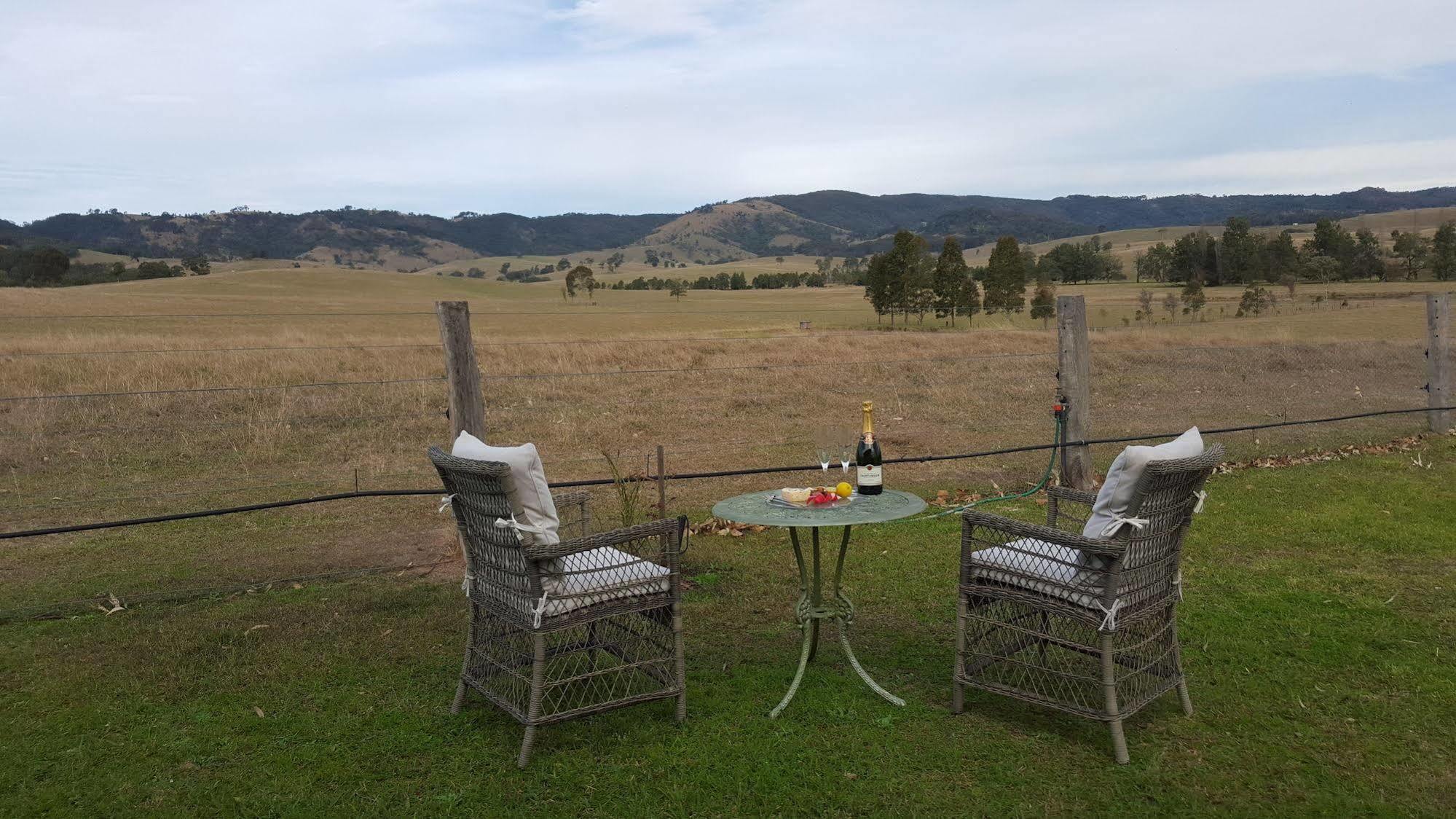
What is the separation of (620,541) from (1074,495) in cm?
224

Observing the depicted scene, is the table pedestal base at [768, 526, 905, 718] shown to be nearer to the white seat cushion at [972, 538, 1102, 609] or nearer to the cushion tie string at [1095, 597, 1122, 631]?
the white seat cushion at [972, 538, 1102, 609]

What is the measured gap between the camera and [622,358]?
1853cm

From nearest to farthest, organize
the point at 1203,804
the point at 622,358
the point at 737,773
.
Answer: the point at 1203,804
the point at 737,773
the point at 622,358

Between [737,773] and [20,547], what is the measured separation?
689 centimetres

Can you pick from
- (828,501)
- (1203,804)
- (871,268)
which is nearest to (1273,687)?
(1203,804)

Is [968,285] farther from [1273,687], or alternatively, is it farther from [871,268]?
[1273,687]

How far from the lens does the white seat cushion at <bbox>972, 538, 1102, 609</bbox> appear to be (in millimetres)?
3869

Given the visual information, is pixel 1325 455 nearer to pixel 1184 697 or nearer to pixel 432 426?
pixel 1184 697

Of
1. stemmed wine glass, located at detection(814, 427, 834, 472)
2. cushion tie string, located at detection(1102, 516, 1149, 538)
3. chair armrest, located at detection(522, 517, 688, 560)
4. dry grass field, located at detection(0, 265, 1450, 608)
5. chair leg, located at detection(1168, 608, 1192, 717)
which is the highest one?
stemmed wine glass, located at detection(814, 427, 834, 472)

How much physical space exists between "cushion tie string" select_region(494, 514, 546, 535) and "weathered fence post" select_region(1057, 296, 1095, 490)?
5.39m

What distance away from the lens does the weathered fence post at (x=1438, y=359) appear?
10898 millimetres

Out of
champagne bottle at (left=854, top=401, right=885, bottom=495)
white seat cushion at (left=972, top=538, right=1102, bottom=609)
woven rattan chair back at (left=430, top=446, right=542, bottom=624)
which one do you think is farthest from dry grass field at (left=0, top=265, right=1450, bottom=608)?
white seat cushion at (left=972, top=538, right=1102, bottom=609)

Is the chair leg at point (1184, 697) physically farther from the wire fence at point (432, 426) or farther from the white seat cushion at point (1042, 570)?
the wire fence at point (432, 426)

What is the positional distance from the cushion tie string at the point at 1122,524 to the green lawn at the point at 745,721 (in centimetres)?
89
